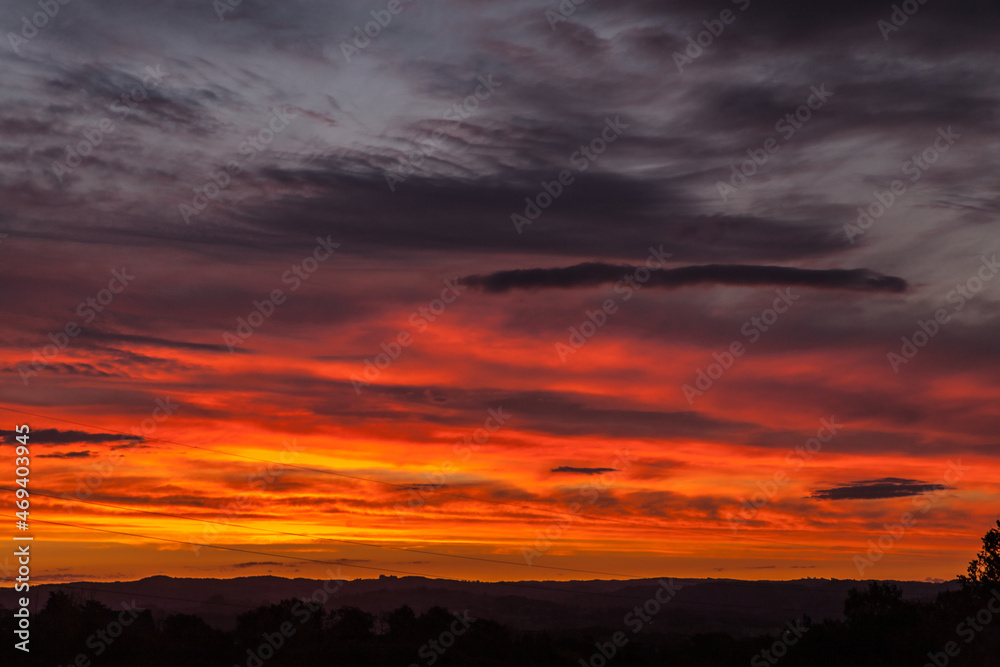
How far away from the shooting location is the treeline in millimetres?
76125

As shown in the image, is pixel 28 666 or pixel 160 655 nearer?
pixel 28 666

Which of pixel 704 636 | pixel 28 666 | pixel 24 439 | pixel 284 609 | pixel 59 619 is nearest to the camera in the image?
pixel 24 439

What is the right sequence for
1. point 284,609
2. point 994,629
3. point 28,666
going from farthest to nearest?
point 284,609 → point 994,629 → point 28,666

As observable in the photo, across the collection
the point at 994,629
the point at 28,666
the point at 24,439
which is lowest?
the point at 994,629

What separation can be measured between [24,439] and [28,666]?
3736cm

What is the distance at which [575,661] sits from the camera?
78.2 meters

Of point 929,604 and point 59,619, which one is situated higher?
point 59,619

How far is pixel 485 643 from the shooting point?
85.0m

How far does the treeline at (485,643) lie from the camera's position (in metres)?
76.1

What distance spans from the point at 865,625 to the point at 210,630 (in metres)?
62.9

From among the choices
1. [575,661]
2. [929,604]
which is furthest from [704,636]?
[929,604]

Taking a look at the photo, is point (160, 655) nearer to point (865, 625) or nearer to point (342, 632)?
point (342, 632)

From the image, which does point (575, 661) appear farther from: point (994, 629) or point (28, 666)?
point (28, 666)

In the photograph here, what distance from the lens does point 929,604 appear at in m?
95.9
